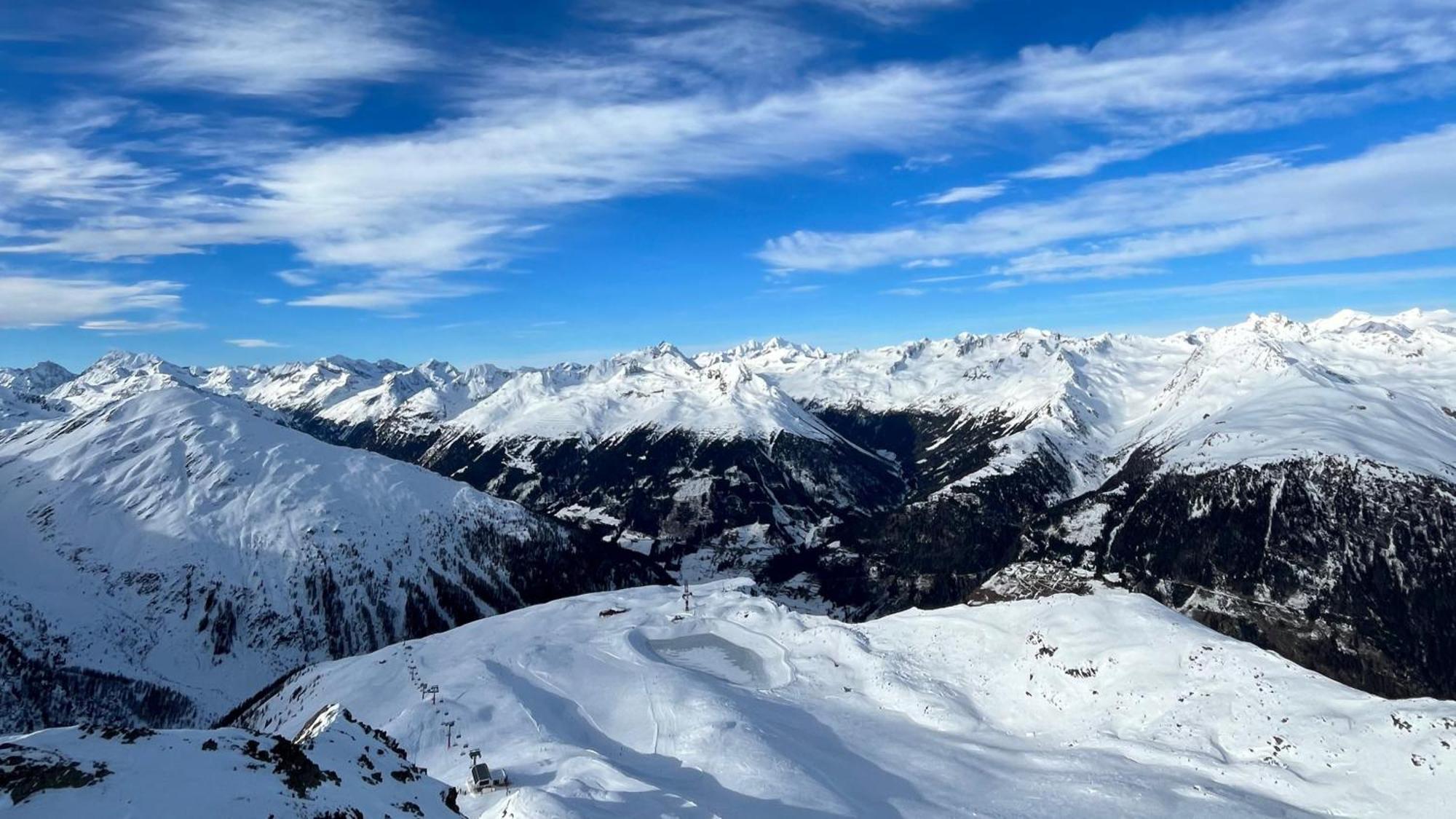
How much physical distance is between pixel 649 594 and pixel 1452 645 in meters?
178

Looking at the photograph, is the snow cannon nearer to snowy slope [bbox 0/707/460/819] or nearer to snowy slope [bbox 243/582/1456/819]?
snowy slope [bbox 243/582/1456/819]

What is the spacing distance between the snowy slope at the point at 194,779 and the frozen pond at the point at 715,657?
42.8 meters

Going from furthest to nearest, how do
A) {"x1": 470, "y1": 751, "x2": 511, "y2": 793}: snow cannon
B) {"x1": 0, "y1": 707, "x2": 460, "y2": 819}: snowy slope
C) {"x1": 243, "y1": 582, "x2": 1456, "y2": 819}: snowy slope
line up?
{"x1": 470, "y1": 751, "x2": 511, "y2": 793}: snow cannon, {"x1": 243, "y1": 582, "x2": 1456, "y2": 819}: snowy slope, {"x1": 0, "y1": 707, "x2": 460, "y2": 819}: snowy slope

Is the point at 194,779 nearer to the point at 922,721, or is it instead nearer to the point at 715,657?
the point at 922,721

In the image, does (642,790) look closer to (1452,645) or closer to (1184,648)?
(1184,648)

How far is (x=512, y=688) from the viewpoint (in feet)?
219

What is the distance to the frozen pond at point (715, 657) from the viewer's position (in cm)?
7144

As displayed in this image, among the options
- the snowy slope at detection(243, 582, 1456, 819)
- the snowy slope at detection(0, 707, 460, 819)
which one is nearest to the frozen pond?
the snowy slope at detection(243, 582, 1456, 819)

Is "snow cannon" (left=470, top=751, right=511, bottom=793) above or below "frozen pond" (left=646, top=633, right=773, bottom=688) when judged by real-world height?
above

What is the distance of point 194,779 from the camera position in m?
24.3

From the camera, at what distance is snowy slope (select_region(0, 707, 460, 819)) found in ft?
71.7

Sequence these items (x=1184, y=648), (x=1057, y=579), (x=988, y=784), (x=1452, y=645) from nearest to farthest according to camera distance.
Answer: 1. (x=988, y=784)
2. (x=1184, y=648)
3. (x=1057, y=579)
4. (x=1452, y=645)

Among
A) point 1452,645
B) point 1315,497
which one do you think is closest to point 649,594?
point 1452,645

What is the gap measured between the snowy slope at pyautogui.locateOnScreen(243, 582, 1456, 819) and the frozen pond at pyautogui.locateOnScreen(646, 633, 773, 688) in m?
0.44
